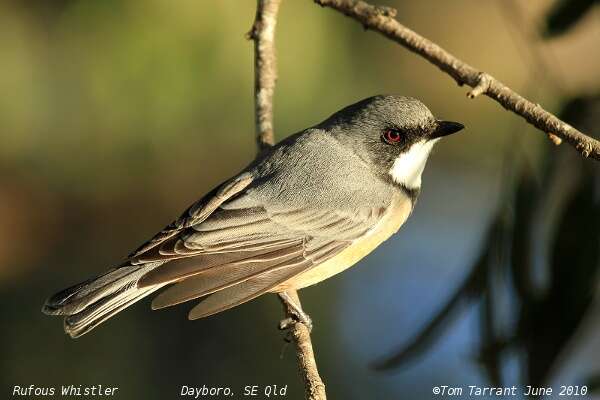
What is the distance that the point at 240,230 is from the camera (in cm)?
398

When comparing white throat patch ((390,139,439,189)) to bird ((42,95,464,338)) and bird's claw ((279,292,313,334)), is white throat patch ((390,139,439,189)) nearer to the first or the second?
bird ((42,95,464,338))

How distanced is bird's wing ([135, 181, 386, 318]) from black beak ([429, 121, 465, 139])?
499 millimetres

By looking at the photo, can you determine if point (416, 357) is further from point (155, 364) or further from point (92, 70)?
point (92, 70)

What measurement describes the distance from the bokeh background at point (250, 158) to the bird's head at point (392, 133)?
19.7 inches

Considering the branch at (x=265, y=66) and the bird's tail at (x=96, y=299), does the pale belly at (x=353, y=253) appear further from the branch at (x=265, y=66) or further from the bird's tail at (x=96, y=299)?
the bird's tail at (x=96, y=299)

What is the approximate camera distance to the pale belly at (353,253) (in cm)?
411

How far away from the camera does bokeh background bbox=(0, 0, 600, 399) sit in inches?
138

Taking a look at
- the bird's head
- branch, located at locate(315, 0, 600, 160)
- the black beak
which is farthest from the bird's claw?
branch, located at locate(315, 0, 600, 160)

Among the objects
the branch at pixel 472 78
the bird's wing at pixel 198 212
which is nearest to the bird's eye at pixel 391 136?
the branch at pixel 472 78

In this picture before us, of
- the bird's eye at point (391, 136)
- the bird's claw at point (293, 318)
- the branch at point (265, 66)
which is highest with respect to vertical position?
the branch at point (265, 66)

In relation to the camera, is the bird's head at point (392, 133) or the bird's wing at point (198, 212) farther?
the bird's head at point (392, 133)

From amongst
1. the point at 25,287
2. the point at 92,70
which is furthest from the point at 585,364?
the point at 25,287

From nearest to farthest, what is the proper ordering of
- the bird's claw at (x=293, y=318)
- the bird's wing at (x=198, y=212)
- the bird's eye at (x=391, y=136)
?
the bird's wing at (x=198, y=212) → the bird's claw at (x=293, y=318) → the bird's eye at (x=391, y=136)

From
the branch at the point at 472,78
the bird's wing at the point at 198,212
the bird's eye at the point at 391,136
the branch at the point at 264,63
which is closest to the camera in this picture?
the branch at the point at 472,78
